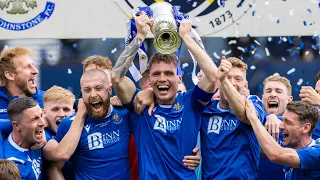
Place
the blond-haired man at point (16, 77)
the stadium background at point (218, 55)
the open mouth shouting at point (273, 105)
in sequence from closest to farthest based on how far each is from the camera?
the blond-haired man at point (16, 77) → the open mouth shouting at point (273, 105) → the stadium background at point (218, 55)

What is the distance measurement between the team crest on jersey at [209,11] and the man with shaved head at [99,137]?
7.80 ft

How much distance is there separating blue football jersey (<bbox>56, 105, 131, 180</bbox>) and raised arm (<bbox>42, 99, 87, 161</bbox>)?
0.26 feet

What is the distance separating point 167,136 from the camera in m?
4.99

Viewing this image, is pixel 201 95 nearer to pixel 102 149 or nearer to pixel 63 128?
pixel 102 149

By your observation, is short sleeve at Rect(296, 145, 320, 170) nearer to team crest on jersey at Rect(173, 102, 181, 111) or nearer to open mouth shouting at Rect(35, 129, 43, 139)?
team crest on jersey at Rect(173, 102, 181, 111)

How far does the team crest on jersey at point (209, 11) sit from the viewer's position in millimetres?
7301

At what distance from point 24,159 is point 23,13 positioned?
2.83 metres

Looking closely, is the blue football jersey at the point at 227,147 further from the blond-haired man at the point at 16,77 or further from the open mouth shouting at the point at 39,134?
the blond-haired man at the point at 16,77

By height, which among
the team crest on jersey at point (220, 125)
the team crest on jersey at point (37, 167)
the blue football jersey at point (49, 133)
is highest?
the team crest on jersey at point (220, 125)

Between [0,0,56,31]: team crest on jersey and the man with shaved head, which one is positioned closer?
the man with shaved head

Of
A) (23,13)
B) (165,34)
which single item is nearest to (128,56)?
(165,34)

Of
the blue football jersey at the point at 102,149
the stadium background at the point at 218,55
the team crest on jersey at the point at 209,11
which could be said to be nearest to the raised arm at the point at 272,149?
the blue football jersey at the point at 102,149

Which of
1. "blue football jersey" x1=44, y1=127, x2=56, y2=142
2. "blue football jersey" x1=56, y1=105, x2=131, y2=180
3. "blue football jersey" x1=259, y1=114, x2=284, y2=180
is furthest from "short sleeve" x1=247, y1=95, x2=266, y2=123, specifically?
"blue football jersey" x1=44, y1=127, x2=56, y2=142

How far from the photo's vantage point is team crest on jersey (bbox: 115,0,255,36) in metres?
7.30
